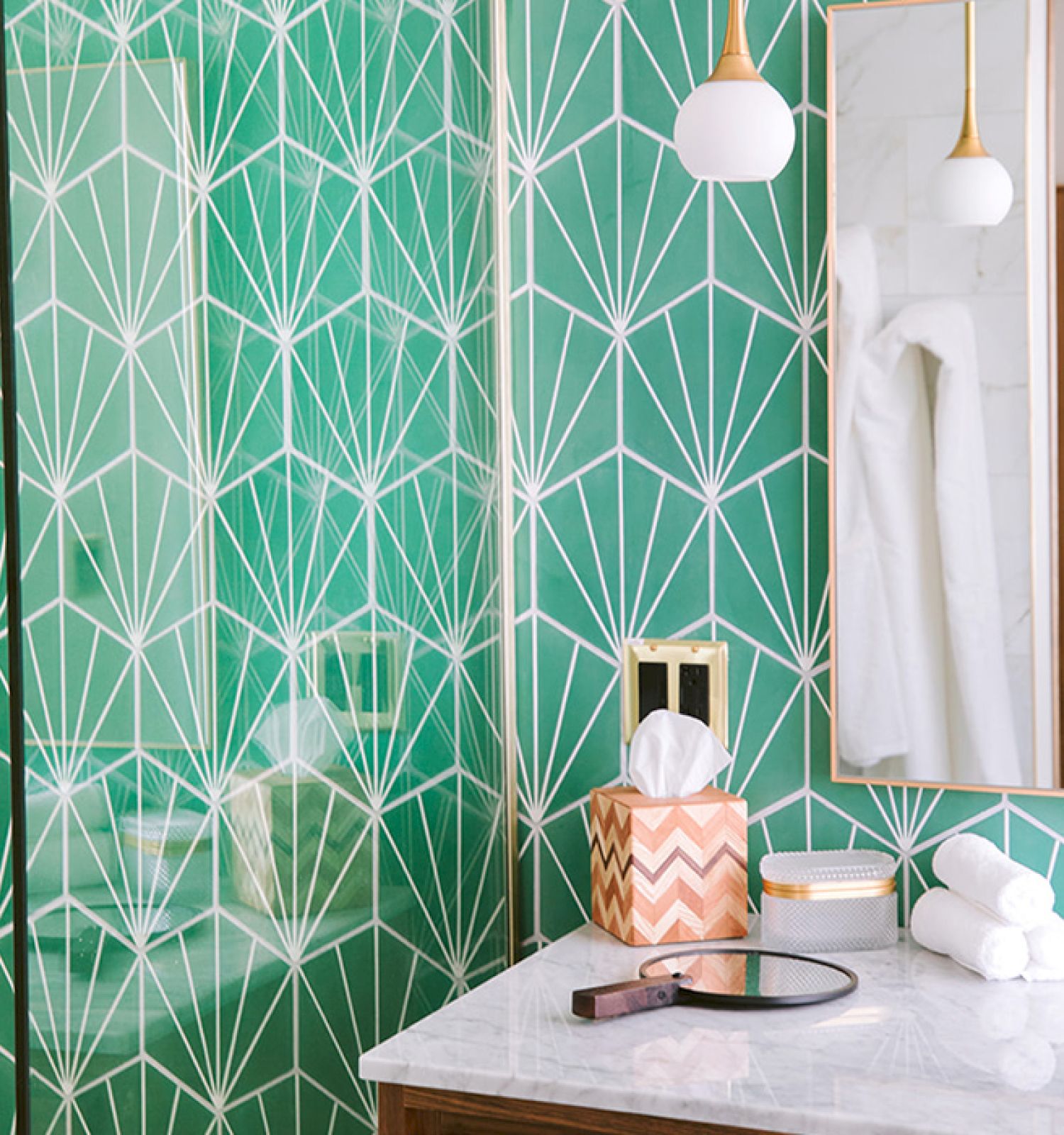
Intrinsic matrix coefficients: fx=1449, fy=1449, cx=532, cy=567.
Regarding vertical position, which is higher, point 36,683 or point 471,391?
point 471,391

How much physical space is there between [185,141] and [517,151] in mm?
755

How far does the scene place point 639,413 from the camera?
1.76m

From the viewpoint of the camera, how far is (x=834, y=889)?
1.52 metres

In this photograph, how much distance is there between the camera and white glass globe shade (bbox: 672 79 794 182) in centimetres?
139

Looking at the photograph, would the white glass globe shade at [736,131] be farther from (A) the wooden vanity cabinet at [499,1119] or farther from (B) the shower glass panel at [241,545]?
→ (A) the wooden vanity cabinet at [499,1119]

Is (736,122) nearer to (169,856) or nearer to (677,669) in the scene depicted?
(677,669)

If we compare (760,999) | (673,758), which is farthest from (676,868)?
(760,999)

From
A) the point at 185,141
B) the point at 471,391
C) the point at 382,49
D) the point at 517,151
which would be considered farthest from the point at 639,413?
the point at 185,141

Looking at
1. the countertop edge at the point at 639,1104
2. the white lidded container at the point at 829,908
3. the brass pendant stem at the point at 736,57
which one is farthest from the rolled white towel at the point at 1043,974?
the brass pendant stem at the point at 736,57

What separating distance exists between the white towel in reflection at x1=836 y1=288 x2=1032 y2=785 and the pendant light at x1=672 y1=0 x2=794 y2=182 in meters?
0.30

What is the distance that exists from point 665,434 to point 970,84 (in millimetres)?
514

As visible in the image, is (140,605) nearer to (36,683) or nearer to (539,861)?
(36,683)

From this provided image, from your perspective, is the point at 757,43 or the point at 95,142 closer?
the point at 95,142

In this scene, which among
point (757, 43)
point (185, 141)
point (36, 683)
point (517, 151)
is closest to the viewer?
point (36, 683)
